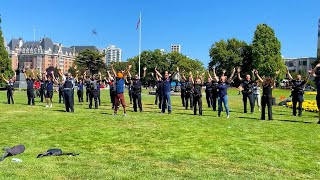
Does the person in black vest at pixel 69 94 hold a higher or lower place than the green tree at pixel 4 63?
lower

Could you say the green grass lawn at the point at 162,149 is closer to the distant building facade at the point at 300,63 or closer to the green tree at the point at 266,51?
the green tree at the point at 266,51

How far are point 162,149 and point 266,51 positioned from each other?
88.5 metres

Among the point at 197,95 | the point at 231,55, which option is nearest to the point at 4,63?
the point at 231,55

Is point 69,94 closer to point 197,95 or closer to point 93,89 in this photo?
point 93,89

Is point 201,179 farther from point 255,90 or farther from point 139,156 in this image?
point 255,90

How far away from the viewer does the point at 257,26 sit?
96.4 meters

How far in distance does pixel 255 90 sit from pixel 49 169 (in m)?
18.5

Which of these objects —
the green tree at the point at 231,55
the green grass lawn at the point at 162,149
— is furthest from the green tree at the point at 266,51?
the green grass lawn at the point at 162,149

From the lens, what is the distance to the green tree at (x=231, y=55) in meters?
107

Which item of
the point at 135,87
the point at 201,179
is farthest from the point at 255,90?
the point at 201,179

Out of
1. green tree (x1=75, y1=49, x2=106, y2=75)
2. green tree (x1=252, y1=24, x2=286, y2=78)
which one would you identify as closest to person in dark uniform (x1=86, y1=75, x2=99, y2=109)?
green tree (x1=252, y1=24, x2=286, y2=78)

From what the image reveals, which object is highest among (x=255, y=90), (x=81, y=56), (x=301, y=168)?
(x=81, y=56)

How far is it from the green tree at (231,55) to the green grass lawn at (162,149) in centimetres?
9184

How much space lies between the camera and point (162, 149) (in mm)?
10953
